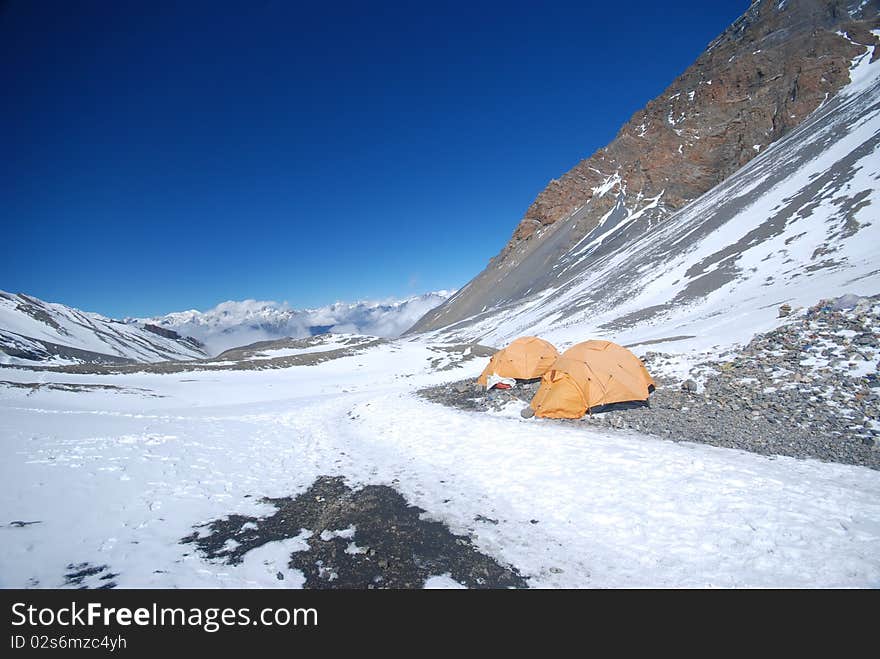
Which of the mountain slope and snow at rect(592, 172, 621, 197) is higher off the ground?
snow at rect(592, 172, 621, 197)

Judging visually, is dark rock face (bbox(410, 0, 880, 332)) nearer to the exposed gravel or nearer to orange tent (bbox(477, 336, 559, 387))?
orange tent (bbox(477, 336, 559, 387))

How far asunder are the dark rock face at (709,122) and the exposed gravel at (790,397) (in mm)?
84344

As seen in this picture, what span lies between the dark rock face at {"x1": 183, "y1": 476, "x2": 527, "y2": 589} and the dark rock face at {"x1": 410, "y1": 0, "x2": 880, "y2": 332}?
91731mm

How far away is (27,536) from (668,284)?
159 ft

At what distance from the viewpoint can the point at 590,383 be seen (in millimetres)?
11695

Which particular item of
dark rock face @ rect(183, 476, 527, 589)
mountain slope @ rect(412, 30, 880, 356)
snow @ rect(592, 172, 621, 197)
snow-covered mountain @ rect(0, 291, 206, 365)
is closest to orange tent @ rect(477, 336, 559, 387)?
mountain slope @ rect(412, 30, 880, 356)

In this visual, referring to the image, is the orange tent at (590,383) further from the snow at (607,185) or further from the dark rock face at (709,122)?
the snow at (607,185)

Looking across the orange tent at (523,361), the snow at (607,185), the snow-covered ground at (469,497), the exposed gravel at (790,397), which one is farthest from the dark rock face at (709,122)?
the snow-covered ground at (469,497)

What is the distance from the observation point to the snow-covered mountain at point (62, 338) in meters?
81.9

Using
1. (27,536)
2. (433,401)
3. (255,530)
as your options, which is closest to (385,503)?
(255,530)

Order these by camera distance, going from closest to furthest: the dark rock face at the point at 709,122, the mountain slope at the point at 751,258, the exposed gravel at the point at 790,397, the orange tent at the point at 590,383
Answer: the exposed gravel at the point at 790,397 → the orange tent at the point at 590,383 → the mountain slope at the point at 751,258 → the dark rock face at the point at 709,122

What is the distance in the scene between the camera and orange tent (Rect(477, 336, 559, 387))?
54.4 ft

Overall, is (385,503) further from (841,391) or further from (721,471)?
(841,391)

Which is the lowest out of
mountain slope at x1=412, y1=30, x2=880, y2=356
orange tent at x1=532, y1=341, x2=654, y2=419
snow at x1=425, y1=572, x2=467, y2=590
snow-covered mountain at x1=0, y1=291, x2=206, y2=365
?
snow at x1=425, y1=572, x2=467, y2=590
